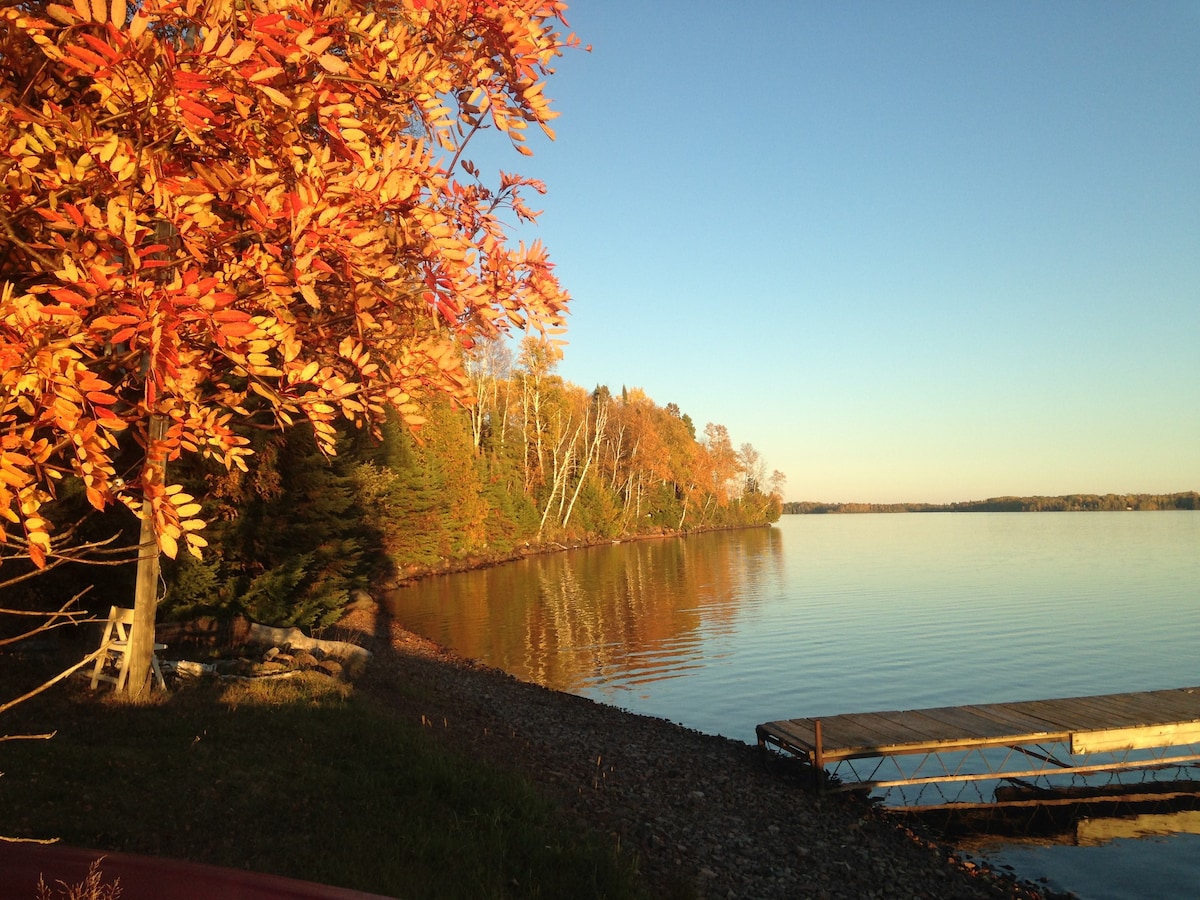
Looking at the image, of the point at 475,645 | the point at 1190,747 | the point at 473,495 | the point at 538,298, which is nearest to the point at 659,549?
the point at 473,495

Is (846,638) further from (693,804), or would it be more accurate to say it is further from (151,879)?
(151,879)

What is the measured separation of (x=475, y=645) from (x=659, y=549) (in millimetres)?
49045

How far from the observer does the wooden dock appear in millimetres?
13891

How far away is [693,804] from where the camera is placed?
1195 centimetres

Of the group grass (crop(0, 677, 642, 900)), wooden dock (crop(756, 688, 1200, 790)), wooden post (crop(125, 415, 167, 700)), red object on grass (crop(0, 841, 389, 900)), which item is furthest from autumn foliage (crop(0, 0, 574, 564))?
wooden dock (crop(756, 688, 1200, 790))

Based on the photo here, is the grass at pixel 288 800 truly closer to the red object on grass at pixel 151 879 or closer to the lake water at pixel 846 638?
the red object on grass at pixel 151 879

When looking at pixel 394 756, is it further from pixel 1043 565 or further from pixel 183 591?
pixel 1043 565

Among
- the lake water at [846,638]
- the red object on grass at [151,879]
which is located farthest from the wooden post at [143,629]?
the lake water at [846,638]

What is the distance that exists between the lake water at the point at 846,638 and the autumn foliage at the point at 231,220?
40.1 ft

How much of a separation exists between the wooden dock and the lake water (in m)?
1.77

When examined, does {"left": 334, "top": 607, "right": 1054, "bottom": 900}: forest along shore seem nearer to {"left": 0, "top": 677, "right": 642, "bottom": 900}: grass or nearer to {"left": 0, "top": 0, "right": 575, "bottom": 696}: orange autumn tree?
{"left": 0, "top": 677, "right": 642, "bottom": 900}: grass

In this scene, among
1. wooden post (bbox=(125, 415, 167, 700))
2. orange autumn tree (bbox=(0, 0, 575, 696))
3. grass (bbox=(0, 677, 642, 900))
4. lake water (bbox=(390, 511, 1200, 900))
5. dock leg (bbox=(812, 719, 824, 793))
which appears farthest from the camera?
lake water (bbox=(390, 511, 1200, 900))

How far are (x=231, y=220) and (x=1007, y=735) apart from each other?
48.7 ft

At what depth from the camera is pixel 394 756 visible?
9.16 metres
